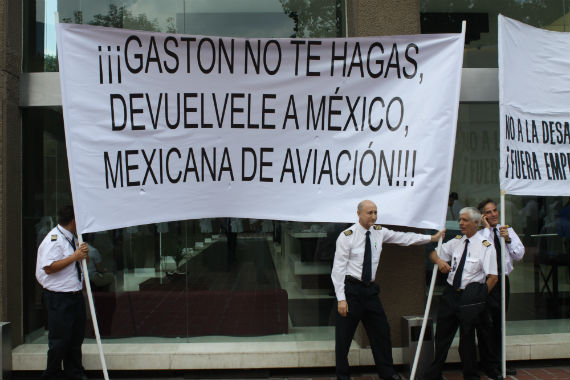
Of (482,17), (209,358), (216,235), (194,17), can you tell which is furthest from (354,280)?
(482,17)

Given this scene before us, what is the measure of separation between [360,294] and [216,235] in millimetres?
2298

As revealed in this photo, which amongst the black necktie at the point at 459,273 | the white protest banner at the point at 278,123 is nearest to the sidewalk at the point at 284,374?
the black necktie at the point at 459,273

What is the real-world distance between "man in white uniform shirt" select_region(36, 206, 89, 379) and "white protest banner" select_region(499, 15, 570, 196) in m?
4.66

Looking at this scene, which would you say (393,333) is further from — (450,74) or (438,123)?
(450,74)

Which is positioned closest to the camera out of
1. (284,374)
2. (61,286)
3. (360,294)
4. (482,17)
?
(360,294)

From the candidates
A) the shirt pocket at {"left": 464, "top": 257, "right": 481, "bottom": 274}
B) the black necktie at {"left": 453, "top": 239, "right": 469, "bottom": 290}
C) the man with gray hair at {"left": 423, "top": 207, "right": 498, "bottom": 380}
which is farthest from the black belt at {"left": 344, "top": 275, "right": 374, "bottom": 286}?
the shirt pocket at {"left": 464, "top": 257, "right": 481, "bottom": 274}

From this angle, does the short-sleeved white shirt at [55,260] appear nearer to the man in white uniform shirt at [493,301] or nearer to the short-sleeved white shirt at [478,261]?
the short-sleeved white shirt at [478,261]

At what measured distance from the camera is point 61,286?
5.84 m

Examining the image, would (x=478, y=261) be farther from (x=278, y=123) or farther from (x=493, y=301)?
(x=278, y=123)

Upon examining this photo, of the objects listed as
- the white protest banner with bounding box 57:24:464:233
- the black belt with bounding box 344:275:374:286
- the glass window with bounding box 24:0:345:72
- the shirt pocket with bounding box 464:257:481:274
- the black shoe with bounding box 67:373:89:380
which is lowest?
the black shoe with bounding box 67:373:89:380

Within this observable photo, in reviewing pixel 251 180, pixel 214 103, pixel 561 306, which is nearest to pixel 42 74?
pixel 214 103

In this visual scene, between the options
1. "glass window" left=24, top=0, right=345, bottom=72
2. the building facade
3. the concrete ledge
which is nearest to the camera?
the concrete ledge

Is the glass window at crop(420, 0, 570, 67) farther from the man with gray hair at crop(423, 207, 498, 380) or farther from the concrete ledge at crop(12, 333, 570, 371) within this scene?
A: the concrete ledge at crop(12, 333, 570, 371)

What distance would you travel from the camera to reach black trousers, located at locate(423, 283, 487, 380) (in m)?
5.68
